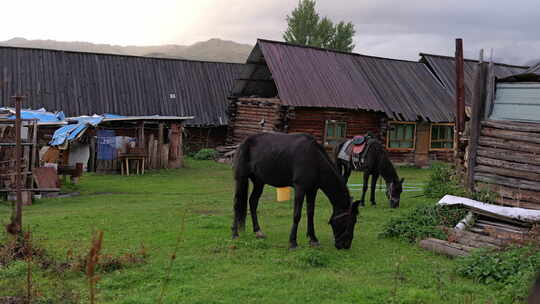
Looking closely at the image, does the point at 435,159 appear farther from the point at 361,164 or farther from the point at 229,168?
the point at 361,164

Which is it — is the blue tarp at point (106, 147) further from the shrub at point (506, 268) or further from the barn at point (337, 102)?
the shrub at point (506, 268)

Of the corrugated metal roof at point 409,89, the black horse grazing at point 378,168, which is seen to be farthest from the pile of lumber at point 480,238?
the corrugated metal roof at point 409,89

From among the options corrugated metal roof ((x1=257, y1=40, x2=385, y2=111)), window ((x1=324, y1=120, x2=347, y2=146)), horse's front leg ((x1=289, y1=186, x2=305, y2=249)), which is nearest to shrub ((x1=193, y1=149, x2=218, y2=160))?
corrugated metal roof ((x1=257, y1=40, x2=385, y2=111))

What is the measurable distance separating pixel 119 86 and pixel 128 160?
31.5 ft

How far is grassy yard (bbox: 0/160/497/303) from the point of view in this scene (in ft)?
19.9

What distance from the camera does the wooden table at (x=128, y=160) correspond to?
21.0m

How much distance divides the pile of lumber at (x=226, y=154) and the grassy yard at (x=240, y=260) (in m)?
12.7

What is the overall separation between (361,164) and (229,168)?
11.3m

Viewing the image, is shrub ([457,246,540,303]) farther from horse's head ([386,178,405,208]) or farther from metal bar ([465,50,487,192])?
horse's head ([386,178,405,208])

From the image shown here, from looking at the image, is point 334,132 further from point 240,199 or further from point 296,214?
point 296,214

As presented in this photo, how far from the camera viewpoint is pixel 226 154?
26.8m

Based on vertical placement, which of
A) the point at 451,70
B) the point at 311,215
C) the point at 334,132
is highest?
the point at 451,70

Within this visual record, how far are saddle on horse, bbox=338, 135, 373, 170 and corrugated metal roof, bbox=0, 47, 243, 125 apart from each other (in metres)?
16.4

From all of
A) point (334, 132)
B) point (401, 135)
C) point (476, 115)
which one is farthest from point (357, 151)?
point (401, 135)
